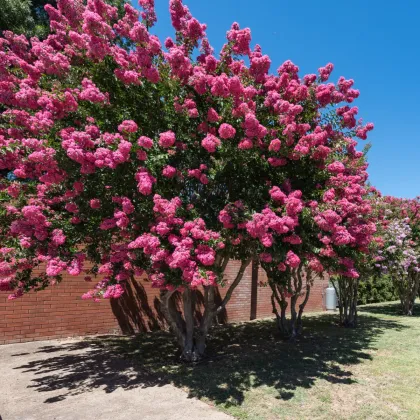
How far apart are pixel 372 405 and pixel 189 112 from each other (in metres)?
4.44

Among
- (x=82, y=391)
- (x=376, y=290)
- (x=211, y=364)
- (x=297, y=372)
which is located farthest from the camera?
(x=376, y=290)

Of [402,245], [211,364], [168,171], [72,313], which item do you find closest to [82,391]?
[211,364]

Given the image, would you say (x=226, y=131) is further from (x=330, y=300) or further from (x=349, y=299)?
(x=330, y=300)

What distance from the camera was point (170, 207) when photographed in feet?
15.3

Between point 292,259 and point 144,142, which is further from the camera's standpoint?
point 292,259

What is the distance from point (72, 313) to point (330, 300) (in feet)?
38.1

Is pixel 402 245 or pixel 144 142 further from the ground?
pixel 144 142

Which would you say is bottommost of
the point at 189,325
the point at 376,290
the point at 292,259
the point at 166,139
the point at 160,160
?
the point at 189,325

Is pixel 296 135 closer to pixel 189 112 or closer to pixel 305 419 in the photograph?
pixel 189 112

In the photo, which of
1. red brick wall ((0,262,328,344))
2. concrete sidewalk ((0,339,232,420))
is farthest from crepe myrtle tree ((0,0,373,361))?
red brick wall ((0,262,328,344))

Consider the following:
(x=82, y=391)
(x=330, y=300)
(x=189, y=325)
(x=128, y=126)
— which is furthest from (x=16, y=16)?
(x=330, y=300)

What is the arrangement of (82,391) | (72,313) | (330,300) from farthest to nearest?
1. (330,300)
2. (72,313)
3. (82,391)

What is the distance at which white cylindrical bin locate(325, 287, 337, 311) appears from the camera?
52.8 feet

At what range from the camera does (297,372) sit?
5863 mm
